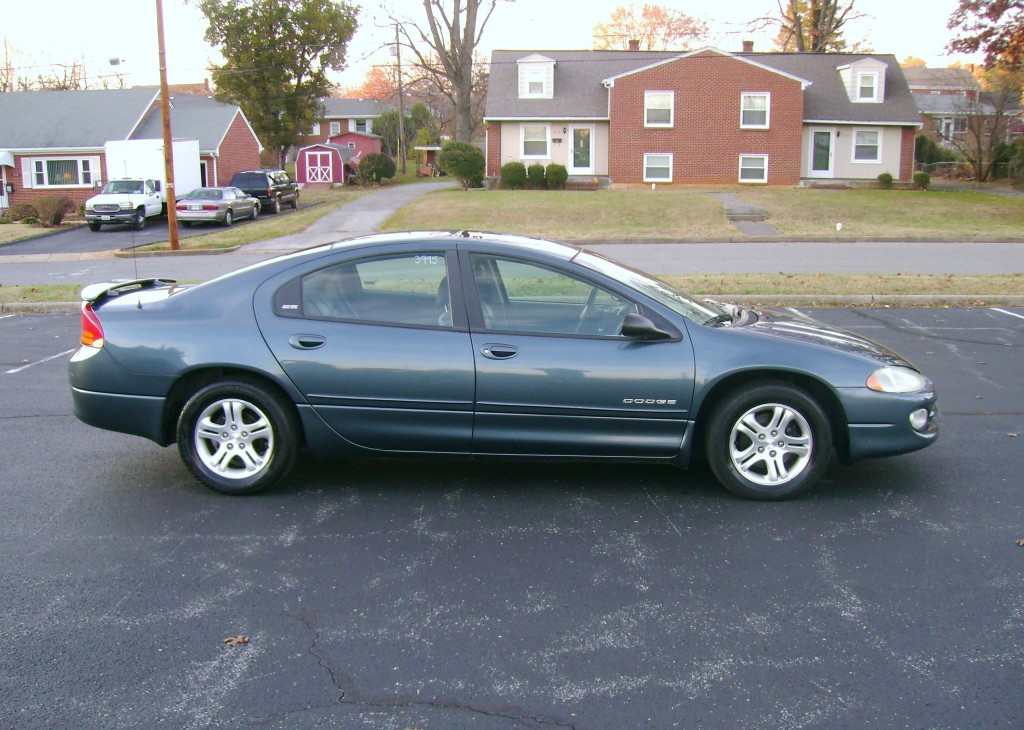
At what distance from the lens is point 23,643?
380 centimetres

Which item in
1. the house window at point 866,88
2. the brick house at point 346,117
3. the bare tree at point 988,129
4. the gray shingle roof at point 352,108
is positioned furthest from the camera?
the gray shingle roof at point 352,108

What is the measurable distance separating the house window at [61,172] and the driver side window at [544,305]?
4591 centimetres

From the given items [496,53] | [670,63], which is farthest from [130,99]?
[670,63]

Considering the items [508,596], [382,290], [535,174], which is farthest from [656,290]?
[535,174]

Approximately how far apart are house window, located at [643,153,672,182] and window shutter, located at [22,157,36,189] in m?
29.3

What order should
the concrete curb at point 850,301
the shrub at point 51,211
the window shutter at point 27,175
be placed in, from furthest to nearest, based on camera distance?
the window shutter at point 27,175, the shrub at point 51,211, the concrete curb at point 850,301

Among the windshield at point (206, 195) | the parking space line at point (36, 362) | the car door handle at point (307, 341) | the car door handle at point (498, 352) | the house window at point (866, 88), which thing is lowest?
the parking space line at point (36, 362)

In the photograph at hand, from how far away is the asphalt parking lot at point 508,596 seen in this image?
339 centimetres

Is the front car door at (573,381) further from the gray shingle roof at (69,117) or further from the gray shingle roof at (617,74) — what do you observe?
the gray shingle roof at (69,117)

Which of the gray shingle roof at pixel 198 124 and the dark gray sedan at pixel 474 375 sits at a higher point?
the gray shingle roof at pixel 198 124

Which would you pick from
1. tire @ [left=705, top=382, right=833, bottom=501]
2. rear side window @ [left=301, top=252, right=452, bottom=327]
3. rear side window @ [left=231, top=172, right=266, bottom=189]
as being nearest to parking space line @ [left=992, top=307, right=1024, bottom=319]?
tire @ [left=705, top=382, right=833, bottom=501]

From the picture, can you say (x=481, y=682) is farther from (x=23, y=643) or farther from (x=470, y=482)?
(x=470, y=482)

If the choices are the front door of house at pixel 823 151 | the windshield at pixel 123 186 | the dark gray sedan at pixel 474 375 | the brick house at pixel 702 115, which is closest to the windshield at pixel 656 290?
the dark gray sedan at pixel 474 375

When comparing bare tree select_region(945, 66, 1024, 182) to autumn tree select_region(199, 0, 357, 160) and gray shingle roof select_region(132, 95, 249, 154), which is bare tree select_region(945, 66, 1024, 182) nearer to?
autumn tree select_region(199, 0, 357, 160)
